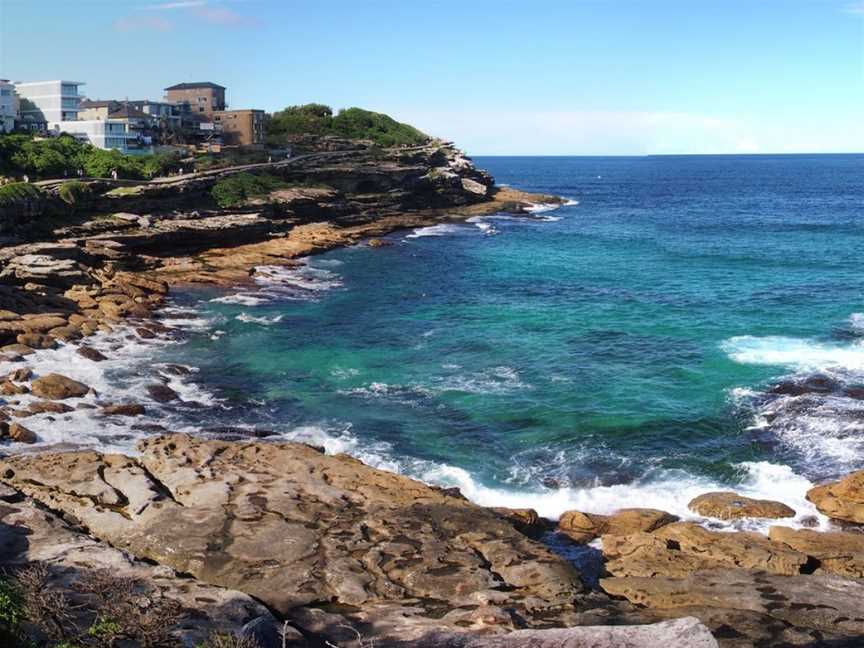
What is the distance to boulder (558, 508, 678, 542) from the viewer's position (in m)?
28.0

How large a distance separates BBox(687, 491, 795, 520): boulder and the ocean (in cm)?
54

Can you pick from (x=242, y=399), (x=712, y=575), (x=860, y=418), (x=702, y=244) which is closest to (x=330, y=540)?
(x=712, y=575)

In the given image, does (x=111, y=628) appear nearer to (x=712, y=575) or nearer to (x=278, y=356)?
(x=712, y=575)

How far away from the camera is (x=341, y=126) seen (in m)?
134

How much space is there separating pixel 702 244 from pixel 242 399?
6565cm

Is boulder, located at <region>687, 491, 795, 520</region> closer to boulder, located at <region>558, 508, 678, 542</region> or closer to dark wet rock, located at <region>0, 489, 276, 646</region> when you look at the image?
boulder, located at <region>558, 508, 678, 542</region>

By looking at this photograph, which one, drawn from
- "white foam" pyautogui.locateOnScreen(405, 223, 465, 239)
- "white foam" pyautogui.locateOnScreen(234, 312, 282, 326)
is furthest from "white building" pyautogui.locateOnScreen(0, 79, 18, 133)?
"white foam" pyautogui.locateOnScreen(234, 312, 282, 326)

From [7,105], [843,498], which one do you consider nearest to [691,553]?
[843,498]

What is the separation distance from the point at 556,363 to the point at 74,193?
48.2 metres

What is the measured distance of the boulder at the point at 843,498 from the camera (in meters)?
28.8

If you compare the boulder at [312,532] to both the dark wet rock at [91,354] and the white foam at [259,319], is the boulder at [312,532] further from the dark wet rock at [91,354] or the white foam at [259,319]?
the white foam at [259,319]

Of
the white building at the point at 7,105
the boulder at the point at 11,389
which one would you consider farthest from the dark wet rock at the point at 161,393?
the white building at the point at 7,105

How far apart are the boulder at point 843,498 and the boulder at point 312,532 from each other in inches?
479

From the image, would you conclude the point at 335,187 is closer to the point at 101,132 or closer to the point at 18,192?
the point at 101,132
